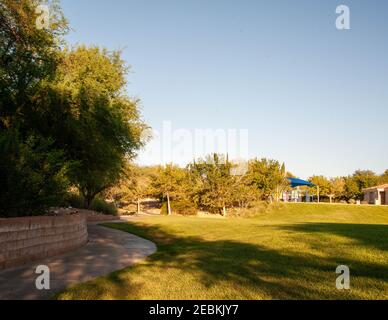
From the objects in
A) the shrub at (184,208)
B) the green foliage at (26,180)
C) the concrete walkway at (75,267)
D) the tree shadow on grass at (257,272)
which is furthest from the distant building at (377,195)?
A: the green foliage at (26,180)

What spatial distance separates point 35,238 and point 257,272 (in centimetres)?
592

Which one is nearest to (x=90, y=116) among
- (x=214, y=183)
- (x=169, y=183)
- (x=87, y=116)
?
(x=87, y=116)

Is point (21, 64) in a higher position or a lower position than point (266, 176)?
higher

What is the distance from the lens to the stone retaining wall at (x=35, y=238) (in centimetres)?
806

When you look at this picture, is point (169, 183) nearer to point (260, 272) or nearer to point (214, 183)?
point (214, 183)

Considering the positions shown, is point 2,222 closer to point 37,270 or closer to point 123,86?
point 37,270

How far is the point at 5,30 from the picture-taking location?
12.8 metres

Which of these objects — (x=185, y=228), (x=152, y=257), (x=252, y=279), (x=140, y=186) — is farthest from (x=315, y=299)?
(x=140, y=186)

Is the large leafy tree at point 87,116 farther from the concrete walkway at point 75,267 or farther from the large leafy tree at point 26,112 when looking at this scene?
the concrete walkway at point 75,267

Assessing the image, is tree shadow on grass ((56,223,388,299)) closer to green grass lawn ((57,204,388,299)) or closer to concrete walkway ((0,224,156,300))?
green grass lawn ((57,204,388,299))

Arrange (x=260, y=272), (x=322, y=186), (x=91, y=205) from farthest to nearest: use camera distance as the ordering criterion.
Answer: (x=322, y=186) < (x=91, y=205) < (x=260, y=272)

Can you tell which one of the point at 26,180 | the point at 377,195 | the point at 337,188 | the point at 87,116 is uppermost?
the point at 87,116

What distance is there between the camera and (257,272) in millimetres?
6984

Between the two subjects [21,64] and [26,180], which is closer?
[26,180]
